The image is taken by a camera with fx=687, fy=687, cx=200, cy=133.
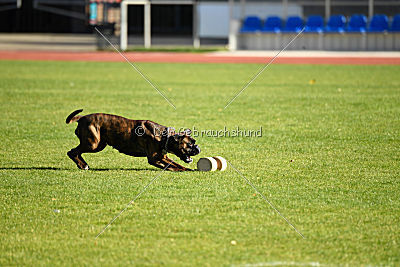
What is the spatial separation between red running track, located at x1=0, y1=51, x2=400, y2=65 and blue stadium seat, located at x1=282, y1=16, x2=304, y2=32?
14.0 ft

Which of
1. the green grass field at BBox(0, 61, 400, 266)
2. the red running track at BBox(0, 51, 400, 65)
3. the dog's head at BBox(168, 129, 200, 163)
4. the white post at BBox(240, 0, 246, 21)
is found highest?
the white post at BBox(240, 0, 246, 21)

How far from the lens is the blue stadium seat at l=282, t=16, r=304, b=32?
32781 mm

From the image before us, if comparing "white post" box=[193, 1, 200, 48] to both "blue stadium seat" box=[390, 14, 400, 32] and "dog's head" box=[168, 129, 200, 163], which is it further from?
"dog's head" box=[168, 129, 200, 163]

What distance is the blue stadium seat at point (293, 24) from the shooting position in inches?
1291

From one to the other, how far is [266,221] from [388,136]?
5.09 meters

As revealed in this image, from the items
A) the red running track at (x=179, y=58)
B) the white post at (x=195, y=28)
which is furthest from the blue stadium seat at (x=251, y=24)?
the red running track at (x=179, y=58)

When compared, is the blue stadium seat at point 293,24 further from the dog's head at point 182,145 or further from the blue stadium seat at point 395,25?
the dog's head at point 182,145

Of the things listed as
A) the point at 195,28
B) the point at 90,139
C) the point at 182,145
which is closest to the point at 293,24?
the point at 195,28

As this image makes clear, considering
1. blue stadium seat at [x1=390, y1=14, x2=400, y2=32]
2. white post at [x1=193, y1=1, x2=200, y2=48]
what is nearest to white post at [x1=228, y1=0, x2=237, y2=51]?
white post at [x1=193, y1=1, x2=200, y2=48]

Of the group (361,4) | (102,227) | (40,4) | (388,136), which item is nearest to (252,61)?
(361,4)

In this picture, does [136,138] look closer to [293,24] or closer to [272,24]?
[293,24]

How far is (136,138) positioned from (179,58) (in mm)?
21479

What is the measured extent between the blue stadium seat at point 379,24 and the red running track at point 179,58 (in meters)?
3.89

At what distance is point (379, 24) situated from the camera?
31844mm
